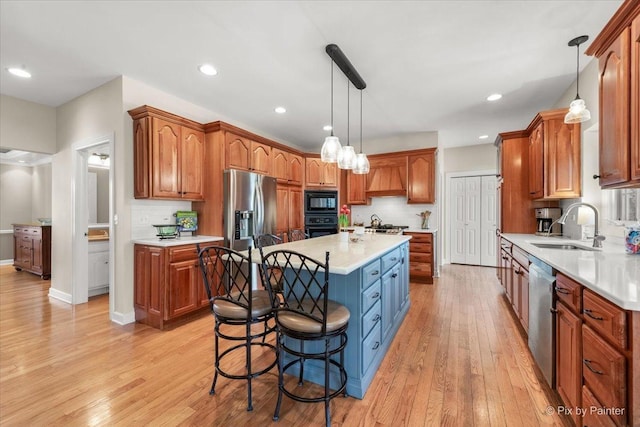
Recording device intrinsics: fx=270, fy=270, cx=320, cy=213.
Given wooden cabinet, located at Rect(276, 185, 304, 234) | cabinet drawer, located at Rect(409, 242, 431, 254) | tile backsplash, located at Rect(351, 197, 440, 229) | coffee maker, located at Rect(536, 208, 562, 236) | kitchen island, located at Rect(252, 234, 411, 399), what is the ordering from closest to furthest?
kitchen island, located at Rect(252, 234, 411, 399)
coffee maker, located at Rect(536, 208, 562, 236)
cabinet drawer, located at Rect(409, 242, 431, 254)
wooden cabinet, located at Rect(276, 185, 304, 234)
tile backsplash, located at Rect(351, 197, 440, 229)

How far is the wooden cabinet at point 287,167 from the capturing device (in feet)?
15.5

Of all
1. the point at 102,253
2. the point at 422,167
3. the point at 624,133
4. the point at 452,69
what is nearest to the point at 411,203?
the point at 422,167

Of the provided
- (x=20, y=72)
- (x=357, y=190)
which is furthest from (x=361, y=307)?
(x=20, y=72)

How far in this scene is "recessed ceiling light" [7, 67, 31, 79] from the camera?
9.58ft

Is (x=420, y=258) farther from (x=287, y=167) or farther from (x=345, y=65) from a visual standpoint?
(x=345, y=65)

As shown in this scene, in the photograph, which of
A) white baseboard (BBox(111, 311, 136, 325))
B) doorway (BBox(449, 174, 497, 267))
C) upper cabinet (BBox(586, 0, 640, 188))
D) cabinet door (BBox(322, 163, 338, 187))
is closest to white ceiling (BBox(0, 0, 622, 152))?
upper cabinet (BBox(586, 0, 640, 188))

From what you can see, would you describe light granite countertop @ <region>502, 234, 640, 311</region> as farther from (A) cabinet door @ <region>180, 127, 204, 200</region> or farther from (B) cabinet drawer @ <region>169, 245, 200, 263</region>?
(A) cabinet door @ <region>180, 127, 204, 200</region>

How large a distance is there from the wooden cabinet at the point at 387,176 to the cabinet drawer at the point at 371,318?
349 cm

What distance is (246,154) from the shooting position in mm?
4027

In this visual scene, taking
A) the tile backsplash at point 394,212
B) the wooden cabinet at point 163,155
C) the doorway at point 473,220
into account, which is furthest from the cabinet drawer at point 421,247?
the wooden cabinet at point 163,155

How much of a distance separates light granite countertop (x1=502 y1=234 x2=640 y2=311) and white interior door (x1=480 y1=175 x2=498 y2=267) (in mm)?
3829

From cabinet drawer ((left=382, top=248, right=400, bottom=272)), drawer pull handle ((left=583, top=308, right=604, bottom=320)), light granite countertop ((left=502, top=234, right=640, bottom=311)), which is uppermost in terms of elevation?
light granite countertop ((left=502, top=234, right=640, bottom=311))

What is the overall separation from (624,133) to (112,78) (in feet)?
15.2

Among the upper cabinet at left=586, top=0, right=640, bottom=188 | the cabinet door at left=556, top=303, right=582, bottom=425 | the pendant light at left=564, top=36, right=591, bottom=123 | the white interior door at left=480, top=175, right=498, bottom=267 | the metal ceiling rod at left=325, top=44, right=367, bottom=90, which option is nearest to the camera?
the cabinet door at left=556, top=303, right=582, bottom=425
